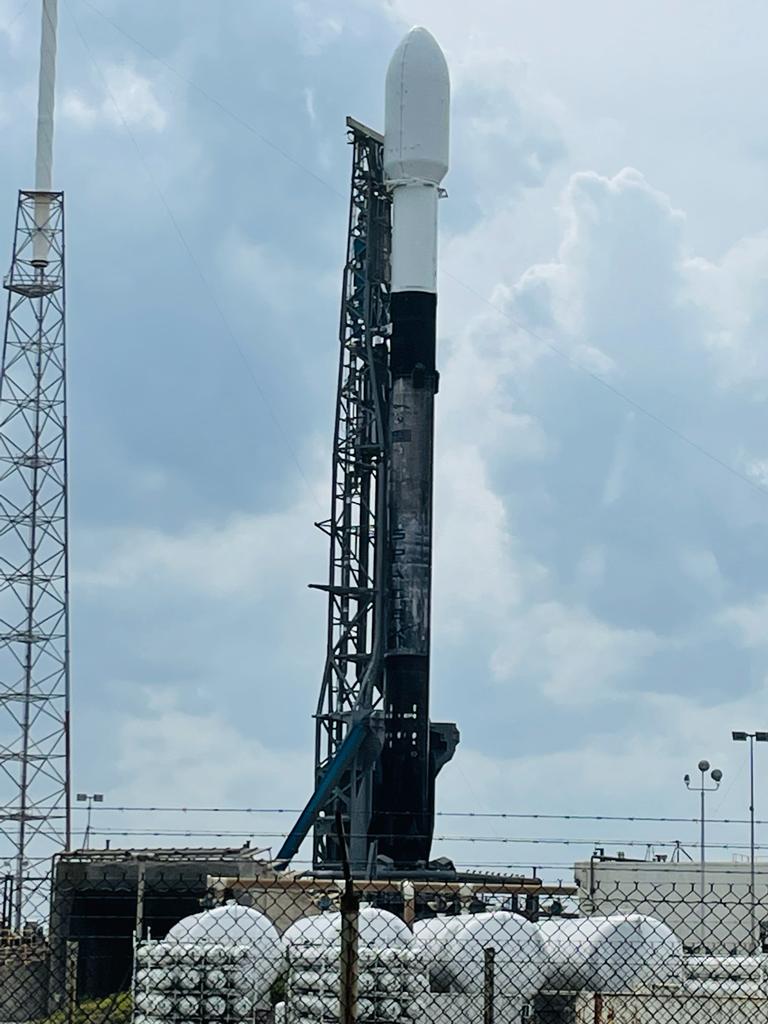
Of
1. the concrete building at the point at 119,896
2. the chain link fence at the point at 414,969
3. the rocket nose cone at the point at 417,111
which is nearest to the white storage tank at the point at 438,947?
the chain link fence at the point at 414,969

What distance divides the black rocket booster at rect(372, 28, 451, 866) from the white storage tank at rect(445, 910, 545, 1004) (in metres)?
31.9

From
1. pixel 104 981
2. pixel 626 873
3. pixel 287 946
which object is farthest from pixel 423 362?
pixel 287 946

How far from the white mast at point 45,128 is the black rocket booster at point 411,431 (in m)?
11.5

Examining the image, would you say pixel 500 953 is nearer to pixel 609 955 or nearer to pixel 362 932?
pixel 609 955

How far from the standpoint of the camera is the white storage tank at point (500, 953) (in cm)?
2372

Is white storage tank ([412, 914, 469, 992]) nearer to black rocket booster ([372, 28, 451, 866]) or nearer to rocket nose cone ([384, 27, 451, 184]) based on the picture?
black rocket booster ([372, 28, 451, 866])

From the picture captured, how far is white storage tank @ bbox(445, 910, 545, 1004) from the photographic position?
2372cm

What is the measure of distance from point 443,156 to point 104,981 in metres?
31.3

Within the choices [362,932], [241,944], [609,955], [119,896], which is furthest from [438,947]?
[119,896]

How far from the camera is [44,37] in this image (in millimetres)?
58375

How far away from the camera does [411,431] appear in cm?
6006

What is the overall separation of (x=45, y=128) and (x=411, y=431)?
15.0 metres

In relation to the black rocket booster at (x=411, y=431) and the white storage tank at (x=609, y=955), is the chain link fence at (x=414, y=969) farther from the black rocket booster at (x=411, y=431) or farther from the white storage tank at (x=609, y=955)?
the black rocket booster at (x=411, y=431)

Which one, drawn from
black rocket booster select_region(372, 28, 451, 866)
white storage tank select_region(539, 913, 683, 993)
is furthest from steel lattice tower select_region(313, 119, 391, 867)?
white storage tank select_region(539, 913, 683, 993)
